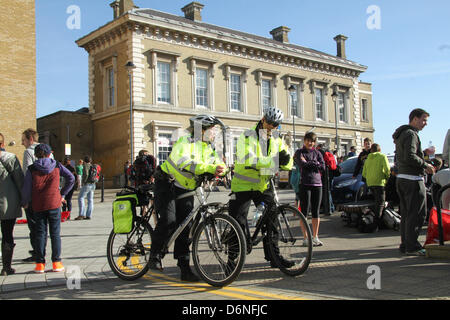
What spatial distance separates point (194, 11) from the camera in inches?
1367

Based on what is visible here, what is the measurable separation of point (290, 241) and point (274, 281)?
50 cm

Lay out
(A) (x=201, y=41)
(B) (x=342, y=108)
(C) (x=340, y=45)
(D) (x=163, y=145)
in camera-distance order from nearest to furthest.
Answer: (D) (x=163, y=145) → (A) (x=201, y=41) → (B) (x=342, y=108) → (C) (x=340, y=45)

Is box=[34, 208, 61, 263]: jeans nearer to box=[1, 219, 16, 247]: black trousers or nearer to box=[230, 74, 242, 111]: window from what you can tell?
box=[1, 219, 16, 247]: black trousers

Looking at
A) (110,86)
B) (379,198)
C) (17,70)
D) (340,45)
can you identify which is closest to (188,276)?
(379,198)

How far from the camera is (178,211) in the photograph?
5.16 metres

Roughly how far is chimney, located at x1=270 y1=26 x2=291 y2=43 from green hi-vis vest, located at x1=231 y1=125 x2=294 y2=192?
38530 mm

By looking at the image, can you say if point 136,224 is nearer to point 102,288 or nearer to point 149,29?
point 102,288

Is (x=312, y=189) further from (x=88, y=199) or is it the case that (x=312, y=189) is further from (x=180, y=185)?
(x=88, y=199)

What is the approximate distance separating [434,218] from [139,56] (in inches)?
986

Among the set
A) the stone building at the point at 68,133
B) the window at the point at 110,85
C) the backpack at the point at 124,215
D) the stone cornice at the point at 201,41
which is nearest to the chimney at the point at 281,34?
the stone cornice at the point at 201,41

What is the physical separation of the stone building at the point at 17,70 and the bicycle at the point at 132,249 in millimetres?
17653

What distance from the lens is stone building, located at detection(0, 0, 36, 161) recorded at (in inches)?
824
